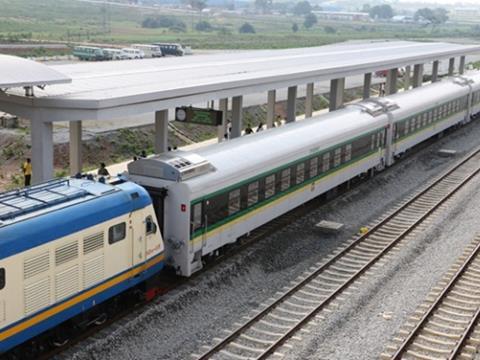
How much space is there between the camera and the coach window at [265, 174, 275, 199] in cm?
2028

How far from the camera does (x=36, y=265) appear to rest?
12438 mm

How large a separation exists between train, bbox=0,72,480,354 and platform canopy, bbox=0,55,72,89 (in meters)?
2.96

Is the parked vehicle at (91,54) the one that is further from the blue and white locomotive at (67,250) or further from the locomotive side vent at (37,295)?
the locomotive side vent at (37,295)

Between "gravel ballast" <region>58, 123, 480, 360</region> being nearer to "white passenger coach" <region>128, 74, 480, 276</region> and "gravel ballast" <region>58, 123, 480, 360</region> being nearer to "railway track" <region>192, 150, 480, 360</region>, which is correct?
"railway track" <region>192, 150, 480, 360</region>

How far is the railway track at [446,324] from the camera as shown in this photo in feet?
47.4

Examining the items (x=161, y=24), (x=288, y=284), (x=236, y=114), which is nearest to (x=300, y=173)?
(x=288, y=284)

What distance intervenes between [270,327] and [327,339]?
1321 millimetres

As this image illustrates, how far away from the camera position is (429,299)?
1727 cm

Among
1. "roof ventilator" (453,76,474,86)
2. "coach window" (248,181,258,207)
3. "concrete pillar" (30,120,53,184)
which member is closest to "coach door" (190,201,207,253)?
"coach window" (248,181,258,207)

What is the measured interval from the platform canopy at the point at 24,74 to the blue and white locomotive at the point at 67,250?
10.3ft

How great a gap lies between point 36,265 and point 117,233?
2245 millimetres

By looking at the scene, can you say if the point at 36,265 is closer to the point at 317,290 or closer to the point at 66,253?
the point at 66,253

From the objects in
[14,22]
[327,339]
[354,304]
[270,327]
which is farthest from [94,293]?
[14,22]

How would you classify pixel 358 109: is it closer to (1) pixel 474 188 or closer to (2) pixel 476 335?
(1) pixel 474 188
